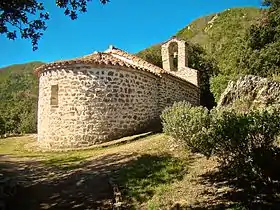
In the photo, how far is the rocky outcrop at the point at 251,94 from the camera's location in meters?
10.1

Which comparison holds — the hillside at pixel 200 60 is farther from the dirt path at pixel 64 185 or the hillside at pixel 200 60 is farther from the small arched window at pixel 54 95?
the dirt path at pixel 64 185

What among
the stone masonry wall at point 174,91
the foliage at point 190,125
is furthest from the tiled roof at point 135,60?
the foliage at point 190,125

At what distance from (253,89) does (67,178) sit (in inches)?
238

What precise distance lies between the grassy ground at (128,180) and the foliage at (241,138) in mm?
572

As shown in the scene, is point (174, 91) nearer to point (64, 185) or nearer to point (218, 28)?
point (64, 185)

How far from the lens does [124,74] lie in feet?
50.8

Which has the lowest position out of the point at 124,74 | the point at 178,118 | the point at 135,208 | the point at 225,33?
the point at 135,208

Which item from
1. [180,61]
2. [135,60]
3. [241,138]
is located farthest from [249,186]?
[180,61]

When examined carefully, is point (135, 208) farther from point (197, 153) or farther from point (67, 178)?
point (197, 153)

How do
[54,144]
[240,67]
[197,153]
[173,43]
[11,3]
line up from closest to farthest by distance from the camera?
[11,3], [197,153], [54,144], [240,67], [173,43]

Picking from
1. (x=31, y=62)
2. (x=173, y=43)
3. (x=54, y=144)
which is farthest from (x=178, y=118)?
(x=31, y=62)

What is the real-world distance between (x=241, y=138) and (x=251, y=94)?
3.20m

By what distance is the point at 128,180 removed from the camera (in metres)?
8.52

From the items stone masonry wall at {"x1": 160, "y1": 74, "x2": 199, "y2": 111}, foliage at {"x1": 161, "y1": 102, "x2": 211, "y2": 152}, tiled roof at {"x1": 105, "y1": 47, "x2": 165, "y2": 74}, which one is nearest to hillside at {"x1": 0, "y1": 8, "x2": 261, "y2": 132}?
stone masonry wall at {"x1": 160, "y1": 74, "x2": 199, "y2": 111}
